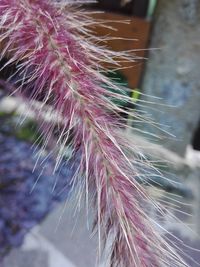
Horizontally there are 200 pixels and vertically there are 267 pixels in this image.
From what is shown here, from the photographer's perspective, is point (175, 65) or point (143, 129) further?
point (175, 65)

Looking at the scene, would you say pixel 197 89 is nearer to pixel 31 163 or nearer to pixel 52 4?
pixel 31 163

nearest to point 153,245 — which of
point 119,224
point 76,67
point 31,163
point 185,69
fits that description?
point 119,224

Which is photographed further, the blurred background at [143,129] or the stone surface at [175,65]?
the stone surface at [175,65]

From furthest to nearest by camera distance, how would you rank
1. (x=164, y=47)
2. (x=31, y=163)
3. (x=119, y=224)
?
(x=164, y=47)
(x=31, y=163)
(x=119, y=224)

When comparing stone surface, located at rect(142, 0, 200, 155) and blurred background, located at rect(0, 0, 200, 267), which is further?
stone surface, located at rect(142, 0, 200, 155)
